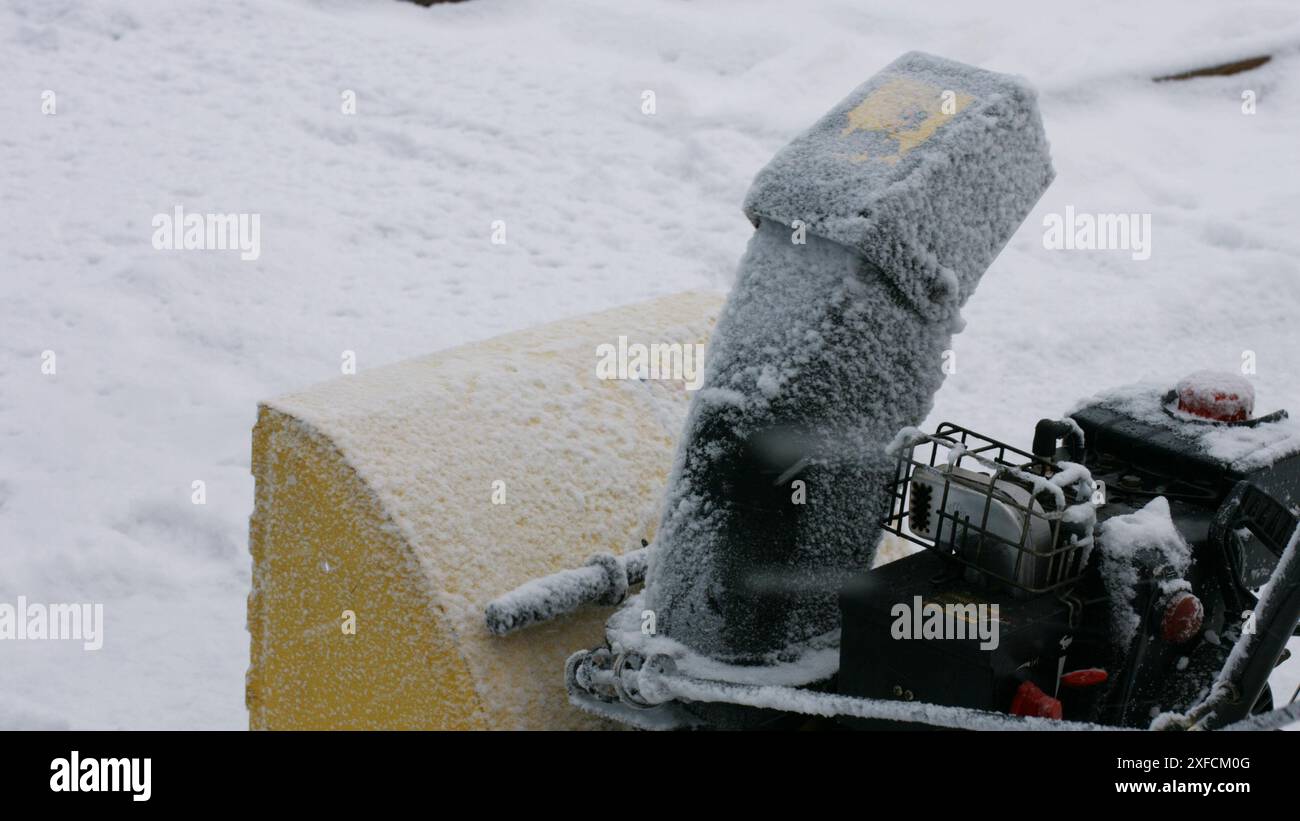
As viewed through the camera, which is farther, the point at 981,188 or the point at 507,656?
the point at 507,656

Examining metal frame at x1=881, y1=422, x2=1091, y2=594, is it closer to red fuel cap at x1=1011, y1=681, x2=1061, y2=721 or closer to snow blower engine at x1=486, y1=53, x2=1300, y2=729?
snow blower engine at x1=486, y1=53, x2=1300, y2=729

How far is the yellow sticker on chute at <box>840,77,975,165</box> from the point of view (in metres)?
2.20

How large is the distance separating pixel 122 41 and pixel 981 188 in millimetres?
8633

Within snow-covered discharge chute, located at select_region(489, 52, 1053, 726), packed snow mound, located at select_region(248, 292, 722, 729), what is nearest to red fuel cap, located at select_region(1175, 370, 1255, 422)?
snow-covered discharge chute, located at select_region(489, 52, 1053, 726)

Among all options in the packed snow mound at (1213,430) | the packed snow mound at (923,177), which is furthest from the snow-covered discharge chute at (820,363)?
the packed snow mound at (1213,430)

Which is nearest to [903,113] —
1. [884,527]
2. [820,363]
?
[820,363]

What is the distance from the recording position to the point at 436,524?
2473 mm

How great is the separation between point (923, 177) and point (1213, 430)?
1.08 m

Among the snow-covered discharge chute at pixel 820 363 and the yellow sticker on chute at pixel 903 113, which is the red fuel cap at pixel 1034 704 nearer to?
the snow-covered discharge chute at pixel 820 363

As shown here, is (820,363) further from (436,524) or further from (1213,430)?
(1213,430)

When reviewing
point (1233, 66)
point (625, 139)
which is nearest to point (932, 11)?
point (1233, 66)

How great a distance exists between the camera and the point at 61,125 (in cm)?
841
